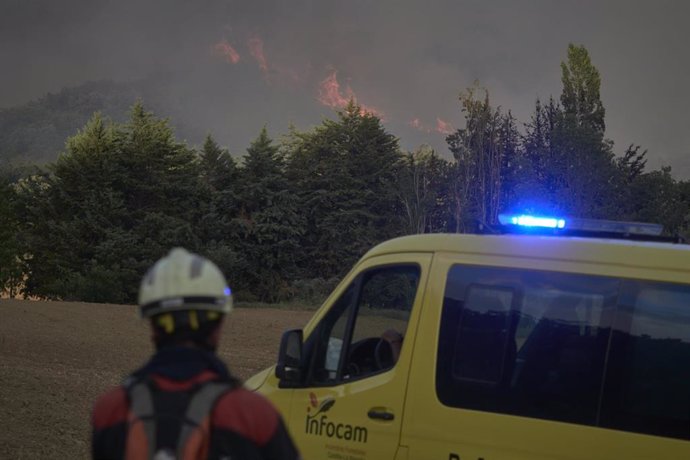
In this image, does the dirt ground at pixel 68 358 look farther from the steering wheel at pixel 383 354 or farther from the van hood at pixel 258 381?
the steering wheel at pixel 383 354

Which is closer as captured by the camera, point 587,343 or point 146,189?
point 587,343

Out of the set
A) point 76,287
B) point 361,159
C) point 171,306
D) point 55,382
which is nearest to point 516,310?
point 171,306

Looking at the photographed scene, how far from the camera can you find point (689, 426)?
139 inches

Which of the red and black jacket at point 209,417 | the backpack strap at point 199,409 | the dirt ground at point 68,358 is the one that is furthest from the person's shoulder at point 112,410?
the dirt ground at point 68,358

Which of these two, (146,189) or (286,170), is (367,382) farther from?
(286,170)

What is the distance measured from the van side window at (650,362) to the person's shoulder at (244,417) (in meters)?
2.36

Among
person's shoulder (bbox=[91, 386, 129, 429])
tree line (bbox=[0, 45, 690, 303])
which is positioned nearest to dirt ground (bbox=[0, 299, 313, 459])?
person's shoulder (bbox=[91, 386, 129, 429])

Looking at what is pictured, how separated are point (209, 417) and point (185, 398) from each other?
0.08 metres

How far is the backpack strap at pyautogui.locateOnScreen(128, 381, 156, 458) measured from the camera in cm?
185

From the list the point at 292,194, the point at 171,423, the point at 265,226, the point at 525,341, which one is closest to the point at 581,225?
the point at 525,341

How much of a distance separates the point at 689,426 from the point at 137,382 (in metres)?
2.75

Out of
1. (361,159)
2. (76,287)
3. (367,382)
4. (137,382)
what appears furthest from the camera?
(361,159)

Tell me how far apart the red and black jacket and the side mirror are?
2647mm

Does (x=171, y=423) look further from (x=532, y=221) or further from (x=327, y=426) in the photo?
(x=532, y=221)
